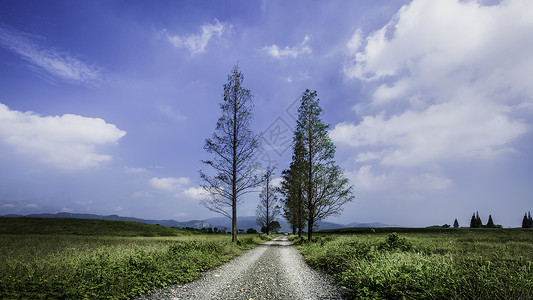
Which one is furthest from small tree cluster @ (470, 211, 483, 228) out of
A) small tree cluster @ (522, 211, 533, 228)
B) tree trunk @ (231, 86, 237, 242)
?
tree trunk @ (231, 86, 237, 242)

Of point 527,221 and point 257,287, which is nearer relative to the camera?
point 257,287

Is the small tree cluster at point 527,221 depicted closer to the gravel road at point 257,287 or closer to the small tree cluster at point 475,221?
the small tree cluster at point 475,221

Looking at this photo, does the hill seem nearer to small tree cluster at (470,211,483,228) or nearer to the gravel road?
the gravel road

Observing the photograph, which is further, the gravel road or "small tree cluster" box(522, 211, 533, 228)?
"small tree cluster" box(522, 211, 533, 228)

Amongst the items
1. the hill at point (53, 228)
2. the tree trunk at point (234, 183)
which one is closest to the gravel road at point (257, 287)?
the tree trunk at point (234, 183)

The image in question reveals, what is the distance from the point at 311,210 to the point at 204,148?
1181cm

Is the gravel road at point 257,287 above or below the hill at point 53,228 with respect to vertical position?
above

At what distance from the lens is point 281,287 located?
21.6ft

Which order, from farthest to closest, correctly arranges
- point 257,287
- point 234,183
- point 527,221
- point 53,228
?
point 527,221, point 53,228, point 234,183, point 257,287

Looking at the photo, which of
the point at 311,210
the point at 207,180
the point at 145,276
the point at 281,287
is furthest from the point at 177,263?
the point at 311,210

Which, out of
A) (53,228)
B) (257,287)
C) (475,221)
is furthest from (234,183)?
(475,221)

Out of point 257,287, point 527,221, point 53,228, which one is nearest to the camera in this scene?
point 257,287

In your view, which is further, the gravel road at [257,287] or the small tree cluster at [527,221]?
the small tree cluster at [527,221]

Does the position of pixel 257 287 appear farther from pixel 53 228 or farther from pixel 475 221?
pixel 475 221
